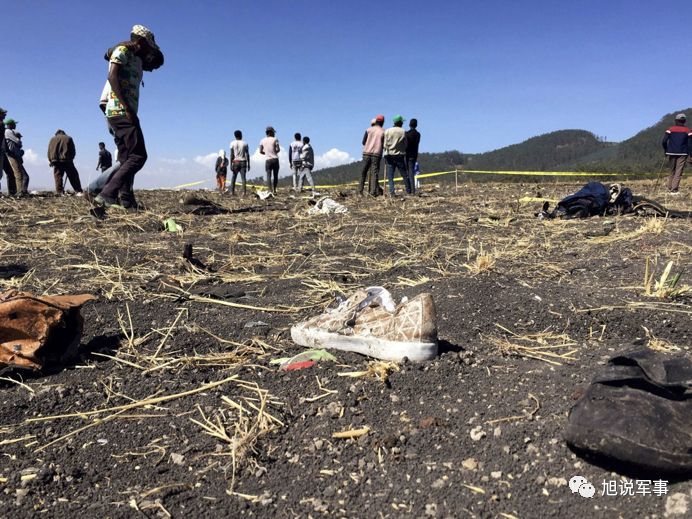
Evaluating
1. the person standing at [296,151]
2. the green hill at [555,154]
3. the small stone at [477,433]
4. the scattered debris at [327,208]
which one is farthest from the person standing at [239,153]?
the green hill at [555,154]

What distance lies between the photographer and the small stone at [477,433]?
1.49 m

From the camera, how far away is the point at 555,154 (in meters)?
114

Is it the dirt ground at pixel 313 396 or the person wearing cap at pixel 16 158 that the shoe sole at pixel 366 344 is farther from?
the person wearing cap at pixel 16 158

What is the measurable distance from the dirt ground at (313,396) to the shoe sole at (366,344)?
0.06 meters

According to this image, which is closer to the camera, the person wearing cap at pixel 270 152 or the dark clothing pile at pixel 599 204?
the dark clothing pile at pixel 599 204

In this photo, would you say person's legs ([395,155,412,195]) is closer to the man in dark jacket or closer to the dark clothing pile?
the dark clothing pile

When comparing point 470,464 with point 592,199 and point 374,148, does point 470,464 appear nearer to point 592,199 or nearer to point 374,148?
point 592,199

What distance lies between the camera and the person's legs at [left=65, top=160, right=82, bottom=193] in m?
11.1

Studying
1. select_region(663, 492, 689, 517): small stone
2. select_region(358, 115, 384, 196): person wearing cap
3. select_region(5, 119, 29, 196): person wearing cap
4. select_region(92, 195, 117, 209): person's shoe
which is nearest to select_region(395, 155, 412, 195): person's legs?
select_region(358, 115, 384, 196): person wearing cap

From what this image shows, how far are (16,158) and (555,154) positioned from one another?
11943cm

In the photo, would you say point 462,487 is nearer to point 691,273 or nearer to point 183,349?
point 183,349

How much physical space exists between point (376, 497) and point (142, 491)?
25.1 inches

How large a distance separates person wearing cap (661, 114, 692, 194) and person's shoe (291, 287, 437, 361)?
10.6 m

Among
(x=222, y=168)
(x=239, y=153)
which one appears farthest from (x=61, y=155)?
(x=222, y=168)
